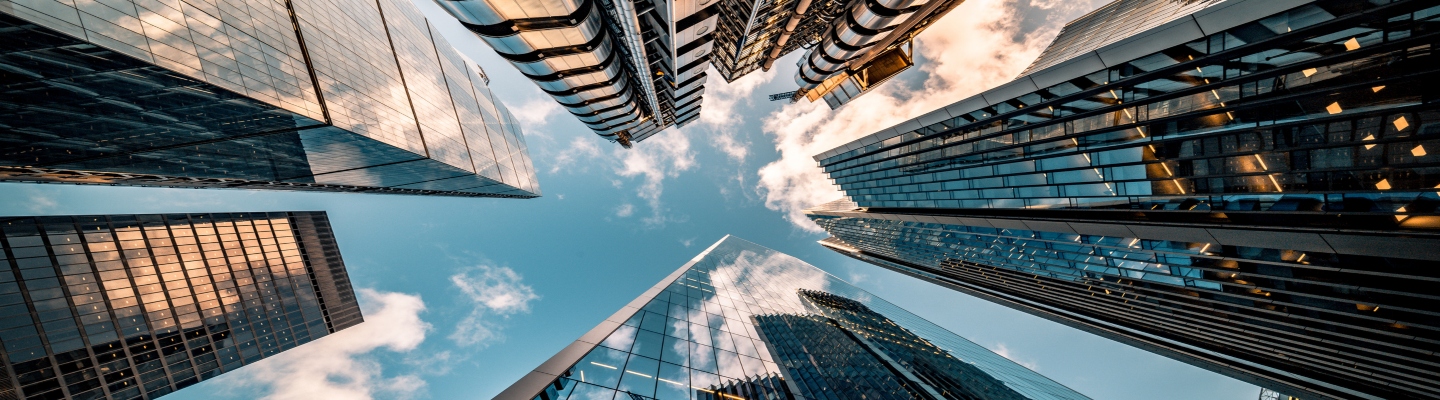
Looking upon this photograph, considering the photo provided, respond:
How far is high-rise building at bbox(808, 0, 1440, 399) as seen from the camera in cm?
1066

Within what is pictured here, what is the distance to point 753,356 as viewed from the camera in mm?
16891

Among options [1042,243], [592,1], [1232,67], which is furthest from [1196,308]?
[592,1]

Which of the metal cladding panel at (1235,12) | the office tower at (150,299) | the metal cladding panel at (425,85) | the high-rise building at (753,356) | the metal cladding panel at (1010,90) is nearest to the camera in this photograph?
the metal cladding panel at (1235,12)

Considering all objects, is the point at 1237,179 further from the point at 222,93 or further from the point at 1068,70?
the point at 222,93

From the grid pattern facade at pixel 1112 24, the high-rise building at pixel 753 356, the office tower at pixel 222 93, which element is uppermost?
the office tower at pixel 222 93

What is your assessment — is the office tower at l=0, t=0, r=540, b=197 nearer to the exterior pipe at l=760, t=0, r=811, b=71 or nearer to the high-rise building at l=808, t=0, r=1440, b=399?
the exterior pipe at l=760, t=0, r=811, b=71

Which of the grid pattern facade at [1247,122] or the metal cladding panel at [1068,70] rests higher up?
the metal cladding panel at [1068,70]

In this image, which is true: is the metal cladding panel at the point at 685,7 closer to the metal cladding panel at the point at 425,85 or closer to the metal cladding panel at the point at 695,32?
the metal cladding panel at the point at 695,32

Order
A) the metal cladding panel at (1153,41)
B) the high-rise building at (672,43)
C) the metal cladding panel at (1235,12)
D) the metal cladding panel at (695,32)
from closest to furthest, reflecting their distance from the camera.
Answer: the metal cladding panel at (1235,12), the metal cladding panel at (1153,41), the high-rise building at (672,43), the metal cladding panel at (695,32)

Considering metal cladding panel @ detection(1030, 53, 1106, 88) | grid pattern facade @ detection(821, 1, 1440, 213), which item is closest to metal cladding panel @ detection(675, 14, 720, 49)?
metal cladding panel @ detection(1030, 53, 1106, 88)

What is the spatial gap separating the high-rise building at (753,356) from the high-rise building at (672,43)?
12411 millimetres

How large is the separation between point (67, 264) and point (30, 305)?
20.1ft

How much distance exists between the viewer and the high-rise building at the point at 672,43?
17.5 metres

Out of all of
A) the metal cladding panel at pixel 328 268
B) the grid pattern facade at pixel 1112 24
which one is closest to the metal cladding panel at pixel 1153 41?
the grid pattern facade at pixel 1112 24
